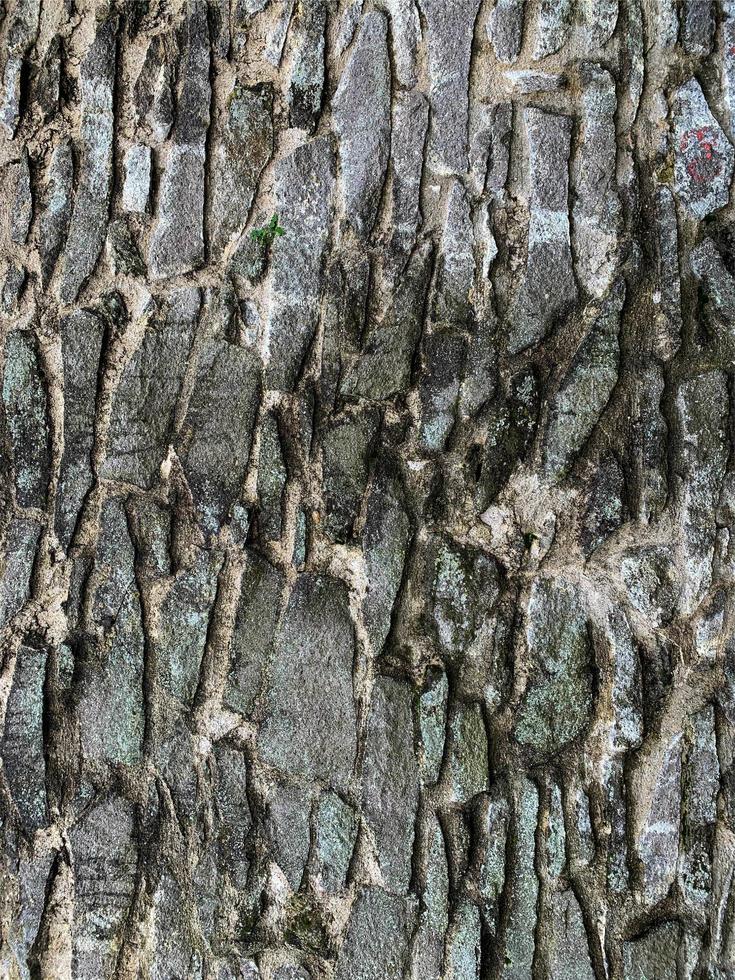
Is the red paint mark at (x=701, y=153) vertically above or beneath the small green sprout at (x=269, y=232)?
above

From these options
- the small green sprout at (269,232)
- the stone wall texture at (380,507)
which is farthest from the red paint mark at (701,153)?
the small green sprout at (269,232)

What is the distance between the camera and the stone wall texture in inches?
59.6

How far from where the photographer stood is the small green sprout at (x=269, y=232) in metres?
1.59

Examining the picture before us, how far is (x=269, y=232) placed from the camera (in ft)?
5.23

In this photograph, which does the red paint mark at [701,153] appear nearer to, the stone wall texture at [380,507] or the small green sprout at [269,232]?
the stone wall texture at [380,507]

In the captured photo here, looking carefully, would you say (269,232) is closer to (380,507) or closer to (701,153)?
(380,507)

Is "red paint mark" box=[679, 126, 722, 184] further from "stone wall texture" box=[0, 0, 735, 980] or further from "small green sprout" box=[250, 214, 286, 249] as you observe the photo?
"small green sprout" box=[250, 214, 286, 249]

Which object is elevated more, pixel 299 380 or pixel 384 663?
pixel 299 380

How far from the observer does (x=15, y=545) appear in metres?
1.66

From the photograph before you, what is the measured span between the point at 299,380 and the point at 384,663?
19.7 inches

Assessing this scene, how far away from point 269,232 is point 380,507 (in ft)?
1.67

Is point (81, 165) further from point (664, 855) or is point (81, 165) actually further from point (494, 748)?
point (664, 855)

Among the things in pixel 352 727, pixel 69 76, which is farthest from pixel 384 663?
pixel 69 76

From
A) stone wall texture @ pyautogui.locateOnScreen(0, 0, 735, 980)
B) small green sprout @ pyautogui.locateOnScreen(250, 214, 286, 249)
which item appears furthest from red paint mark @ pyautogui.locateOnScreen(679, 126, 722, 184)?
small green sprout @ pyautogui.locateOnScreen(250, 214, 286, 249)
